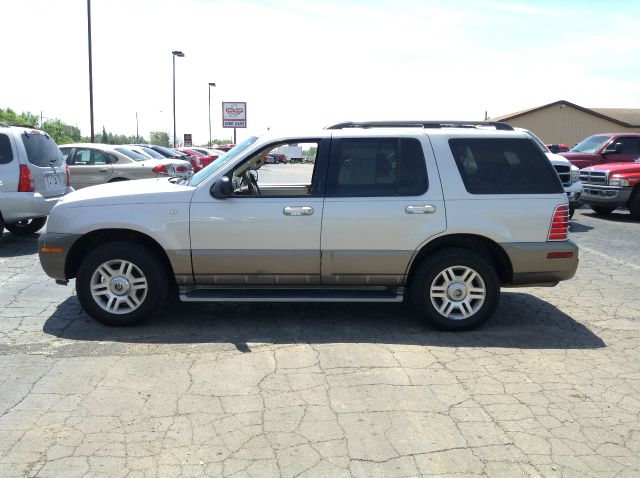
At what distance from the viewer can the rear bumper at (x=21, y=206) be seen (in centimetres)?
944

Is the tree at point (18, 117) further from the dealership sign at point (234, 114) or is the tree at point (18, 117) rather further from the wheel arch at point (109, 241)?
the wheel arch at point (109, 241)

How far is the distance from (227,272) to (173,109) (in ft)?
131

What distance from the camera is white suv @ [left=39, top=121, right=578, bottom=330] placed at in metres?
5.55

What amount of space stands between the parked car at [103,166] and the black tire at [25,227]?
364 centimetres

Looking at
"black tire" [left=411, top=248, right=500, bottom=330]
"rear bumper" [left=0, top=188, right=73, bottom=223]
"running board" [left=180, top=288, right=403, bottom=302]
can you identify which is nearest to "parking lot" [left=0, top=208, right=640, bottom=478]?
"black tire" [left=411, top=248, right=500, bottom=330]

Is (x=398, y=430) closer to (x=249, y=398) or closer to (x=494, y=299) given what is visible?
(x=249, y=398)

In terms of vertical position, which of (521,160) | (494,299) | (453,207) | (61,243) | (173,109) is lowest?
(494,299)

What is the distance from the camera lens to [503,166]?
571cm

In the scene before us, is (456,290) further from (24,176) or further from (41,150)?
(41,150)

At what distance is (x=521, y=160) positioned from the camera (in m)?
5.72

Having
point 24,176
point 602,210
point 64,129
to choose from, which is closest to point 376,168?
point 24,176

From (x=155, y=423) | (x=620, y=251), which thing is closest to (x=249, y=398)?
(x=155, y=423)

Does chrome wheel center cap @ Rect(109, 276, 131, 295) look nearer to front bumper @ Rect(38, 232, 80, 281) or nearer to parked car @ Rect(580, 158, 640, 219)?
front bumper @ Rect(38, 232, 80, 281)

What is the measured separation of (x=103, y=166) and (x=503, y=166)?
37.6 ft
